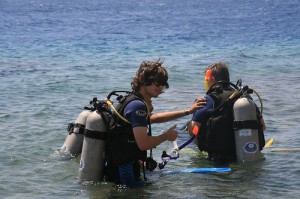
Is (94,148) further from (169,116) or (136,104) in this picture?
(169,116)

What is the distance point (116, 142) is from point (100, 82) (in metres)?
10.8

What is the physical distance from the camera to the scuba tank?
698 centimetres

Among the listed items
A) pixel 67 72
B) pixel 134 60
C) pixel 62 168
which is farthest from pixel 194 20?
pixel 62 168

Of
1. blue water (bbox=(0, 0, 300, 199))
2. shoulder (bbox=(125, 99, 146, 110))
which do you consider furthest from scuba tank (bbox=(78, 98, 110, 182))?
shoulder (bbox=(125, 99, 146, 110))

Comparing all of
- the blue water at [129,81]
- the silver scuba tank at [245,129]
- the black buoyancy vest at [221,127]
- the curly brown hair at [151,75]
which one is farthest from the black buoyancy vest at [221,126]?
the curly brown hair at [151,75]

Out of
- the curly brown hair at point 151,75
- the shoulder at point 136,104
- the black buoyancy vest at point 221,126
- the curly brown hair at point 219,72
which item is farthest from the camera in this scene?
the curly brown hair at point 219,72

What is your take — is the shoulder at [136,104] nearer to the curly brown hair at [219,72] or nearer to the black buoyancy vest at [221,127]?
the black buoyancy vest at [221,127]

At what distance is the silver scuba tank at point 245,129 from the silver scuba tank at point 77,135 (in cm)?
198

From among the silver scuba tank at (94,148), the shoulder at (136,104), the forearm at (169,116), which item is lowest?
the silver scuba tank at (94,148)

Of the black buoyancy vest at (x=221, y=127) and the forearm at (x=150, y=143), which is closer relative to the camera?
the forearm at (x=150, y=143)

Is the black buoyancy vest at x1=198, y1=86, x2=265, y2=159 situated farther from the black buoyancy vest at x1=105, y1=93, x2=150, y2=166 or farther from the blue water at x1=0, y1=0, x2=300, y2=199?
the black buoyancy vest at x1=105, y1=93, x2=150, y2=166

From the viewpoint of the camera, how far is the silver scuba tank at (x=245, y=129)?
308 inches

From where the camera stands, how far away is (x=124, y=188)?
7211 millimetres

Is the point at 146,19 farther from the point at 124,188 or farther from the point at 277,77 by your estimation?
the point at 124,188
